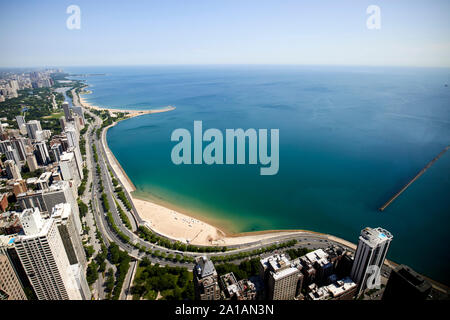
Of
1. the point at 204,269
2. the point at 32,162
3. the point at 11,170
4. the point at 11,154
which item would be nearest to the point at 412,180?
the point at 204,269

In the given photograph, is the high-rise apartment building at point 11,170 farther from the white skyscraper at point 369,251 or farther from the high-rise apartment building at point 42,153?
the white skyscraper at point 369,251

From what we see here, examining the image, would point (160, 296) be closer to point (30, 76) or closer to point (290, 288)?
point (290, 288)

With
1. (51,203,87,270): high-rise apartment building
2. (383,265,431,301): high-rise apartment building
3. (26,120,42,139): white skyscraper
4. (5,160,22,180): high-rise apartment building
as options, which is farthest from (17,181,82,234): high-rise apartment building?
(26,120,42,139): white skyscraper

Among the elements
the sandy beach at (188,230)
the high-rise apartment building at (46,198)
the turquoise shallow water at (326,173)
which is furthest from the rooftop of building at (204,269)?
the high-rise apartment building at (46,198)

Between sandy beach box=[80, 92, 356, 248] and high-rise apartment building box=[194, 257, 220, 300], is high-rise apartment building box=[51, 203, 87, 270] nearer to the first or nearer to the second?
sandy beach box=[80, 92, 356, 248]
